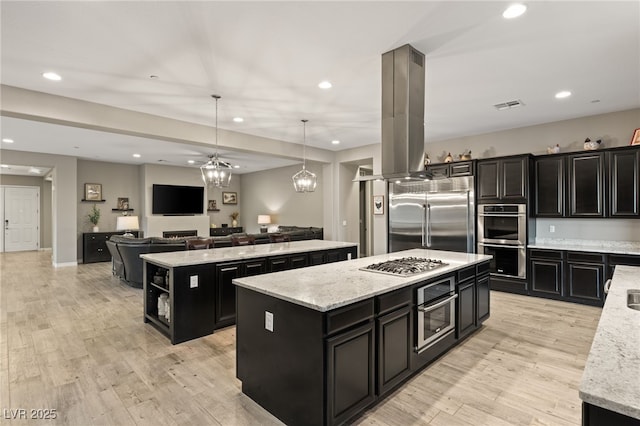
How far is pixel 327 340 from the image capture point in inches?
76.5

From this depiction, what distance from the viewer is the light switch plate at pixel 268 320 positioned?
2.27 meters

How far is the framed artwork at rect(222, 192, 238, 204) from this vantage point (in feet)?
40.6

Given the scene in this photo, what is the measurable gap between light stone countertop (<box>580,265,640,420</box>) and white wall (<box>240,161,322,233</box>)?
6.91m

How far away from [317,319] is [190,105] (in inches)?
154

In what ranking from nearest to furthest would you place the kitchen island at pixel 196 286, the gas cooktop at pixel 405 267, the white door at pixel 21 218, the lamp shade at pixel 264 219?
the gas cooktop at pixel 405 267 < the kitchen island at pixel 196 286 < the white door at pixel 21 218 < the lamp shade at pixel 264 219

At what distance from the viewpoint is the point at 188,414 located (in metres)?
2.29

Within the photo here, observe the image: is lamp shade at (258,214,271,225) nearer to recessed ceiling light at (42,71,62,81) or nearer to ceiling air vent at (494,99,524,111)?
recessed ceiling light at (42,71,62,81)

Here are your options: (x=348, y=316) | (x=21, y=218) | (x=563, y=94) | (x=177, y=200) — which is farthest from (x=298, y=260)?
(x=21, y=218)

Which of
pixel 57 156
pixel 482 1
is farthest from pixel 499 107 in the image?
pixel 57 156

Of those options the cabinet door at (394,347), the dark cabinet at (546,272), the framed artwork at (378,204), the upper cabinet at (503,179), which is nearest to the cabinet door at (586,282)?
the dark cabinet at (546,272)

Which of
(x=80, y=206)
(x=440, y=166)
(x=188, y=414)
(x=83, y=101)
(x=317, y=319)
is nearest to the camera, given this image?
(x=317, y=319)

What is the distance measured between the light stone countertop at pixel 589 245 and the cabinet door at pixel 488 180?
40.2 inches

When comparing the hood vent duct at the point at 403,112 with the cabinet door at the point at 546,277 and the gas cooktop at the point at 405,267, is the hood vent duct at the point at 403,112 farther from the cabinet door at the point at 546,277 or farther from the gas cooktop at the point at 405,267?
the cabinet door at the point at 546,277

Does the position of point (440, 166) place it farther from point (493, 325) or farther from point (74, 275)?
point (74, 275)
